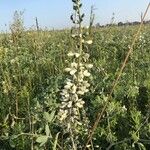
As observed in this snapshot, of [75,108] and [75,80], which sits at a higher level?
[75,80]

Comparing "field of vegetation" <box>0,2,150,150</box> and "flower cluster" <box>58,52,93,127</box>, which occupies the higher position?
"flower cluster" <box>58,52,93,127</box>

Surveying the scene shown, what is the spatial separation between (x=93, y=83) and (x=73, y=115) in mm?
2709

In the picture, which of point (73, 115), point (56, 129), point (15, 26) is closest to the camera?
point (73, 115)

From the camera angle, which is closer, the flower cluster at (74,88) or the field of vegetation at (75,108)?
the flower cluster at (74,88)

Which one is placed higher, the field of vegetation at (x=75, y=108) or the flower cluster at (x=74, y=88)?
the flower cluster at (x=74, y=88)

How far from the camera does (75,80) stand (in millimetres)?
2352

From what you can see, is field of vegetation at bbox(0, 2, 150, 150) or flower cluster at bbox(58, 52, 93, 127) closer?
flower cluster at bbox(58, 52, 93, 127)

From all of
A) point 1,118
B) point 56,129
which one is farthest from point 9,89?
point 56,129

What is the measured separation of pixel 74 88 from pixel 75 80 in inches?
1.5

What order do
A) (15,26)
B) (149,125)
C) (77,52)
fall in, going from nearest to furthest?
(77,52)
(149,125)
(15,26)

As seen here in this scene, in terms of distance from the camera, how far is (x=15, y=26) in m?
5.59

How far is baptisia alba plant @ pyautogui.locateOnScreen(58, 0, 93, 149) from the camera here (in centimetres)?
220

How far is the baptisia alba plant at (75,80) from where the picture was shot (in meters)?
2.20

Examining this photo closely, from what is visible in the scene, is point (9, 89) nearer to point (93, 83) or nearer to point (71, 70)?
point (93, 83)
